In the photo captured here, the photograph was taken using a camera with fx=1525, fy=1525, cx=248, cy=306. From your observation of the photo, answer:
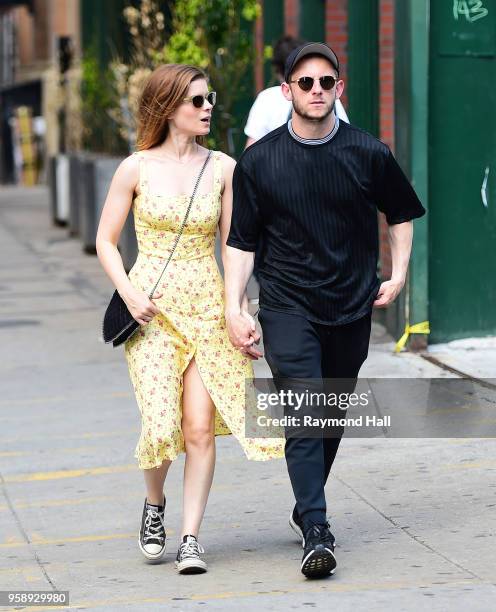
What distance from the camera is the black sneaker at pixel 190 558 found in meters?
5.33

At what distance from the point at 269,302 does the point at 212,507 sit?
1.34m

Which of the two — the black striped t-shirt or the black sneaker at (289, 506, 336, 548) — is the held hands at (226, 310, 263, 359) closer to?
the black striped t-shirt

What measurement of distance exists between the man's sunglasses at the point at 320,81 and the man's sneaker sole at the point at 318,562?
5.14 feet

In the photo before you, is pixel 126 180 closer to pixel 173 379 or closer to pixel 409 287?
pixel 173 379

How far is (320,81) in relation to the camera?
519 cm

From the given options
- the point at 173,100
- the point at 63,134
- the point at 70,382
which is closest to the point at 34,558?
the point at 173,100

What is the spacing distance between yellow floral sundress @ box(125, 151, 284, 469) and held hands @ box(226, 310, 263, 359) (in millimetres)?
123

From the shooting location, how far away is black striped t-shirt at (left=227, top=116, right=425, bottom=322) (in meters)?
5.25

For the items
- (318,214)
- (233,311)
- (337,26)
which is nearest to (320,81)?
(318,214)

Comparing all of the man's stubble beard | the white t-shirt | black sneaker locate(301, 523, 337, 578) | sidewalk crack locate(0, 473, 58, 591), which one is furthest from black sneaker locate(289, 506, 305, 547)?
the white t-shirt

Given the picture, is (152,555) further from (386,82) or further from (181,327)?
(386,82)

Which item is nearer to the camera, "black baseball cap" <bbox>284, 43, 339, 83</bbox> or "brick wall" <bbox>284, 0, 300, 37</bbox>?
"black baseball cap" <bbox>284, 43, 339, 83</bbox>

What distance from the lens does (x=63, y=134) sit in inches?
883

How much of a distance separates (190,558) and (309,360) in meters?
0.81
